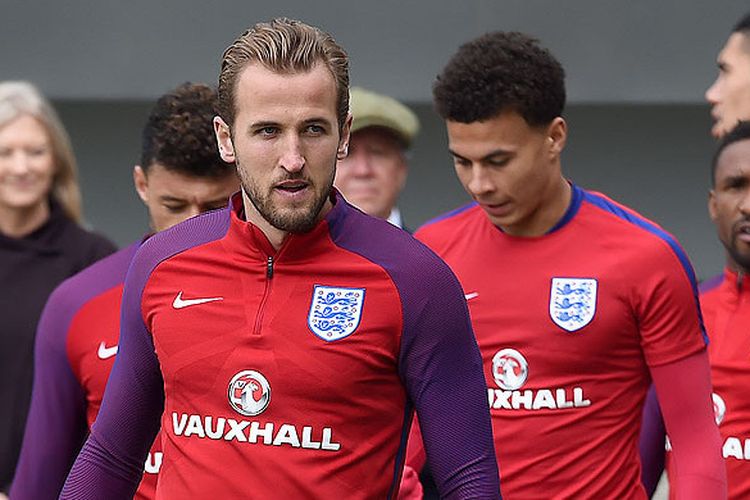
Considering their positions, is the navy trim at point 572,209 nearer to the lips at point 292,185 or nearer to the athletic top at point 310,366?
the athletic top at point 310,366

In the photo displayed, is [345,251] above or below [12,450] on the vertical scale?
above

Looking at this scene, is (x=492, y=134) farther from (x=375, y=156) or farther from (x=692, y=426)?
(x=375, y=156)

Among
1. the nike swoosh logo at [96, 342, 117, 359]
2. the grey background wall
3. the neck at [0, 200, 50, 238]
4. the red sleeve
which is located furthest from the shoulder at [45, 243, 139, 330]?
the grey background wall

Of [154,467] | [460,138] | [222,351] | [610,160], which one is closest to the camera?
[222,351]

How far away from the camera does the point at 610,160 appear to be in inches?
336

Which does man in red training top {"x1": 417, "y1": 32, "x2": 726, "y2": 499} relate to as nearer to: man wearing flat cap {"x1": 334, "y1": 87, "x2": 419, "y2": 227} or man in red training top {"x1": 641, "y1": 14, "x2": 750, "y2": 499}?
man in red training top {"x1": 641, "y1": 14, "x2": 750, "y2": 499}

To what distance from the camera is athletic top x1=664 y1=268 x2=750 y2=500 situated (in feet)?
15.0

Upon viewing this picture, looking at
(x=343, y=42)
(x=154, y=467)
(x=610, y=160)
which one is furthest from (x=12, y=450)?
(x=610, y=160)

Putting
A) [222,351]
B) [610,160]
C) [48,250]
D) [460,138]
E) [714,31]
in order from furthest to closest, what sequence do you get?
[610,160]
[714,31]
[48,250]
[460,138]
[222,351]

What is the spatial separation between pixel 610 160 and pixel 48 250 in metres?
3.61

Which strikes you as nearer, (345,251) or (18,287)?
(345,251)

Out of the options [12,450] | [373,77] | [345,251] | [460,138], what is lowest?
[12,450]

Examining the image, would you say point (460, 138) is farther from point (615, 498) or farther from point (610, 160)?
point (610, 160)

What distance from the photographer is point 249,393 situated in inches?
128
